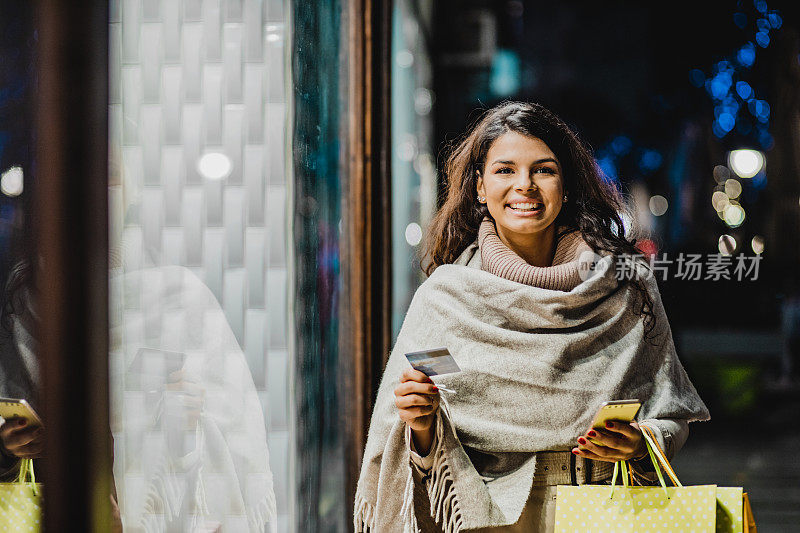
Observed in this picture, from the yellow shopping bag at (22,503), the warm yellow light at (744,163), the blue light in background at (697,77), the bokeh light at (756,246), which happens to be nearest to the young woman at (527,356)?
the yellow shopping bag at (22,503)

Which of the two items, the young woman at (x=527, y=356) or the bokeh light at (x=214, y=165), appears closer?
the bokeh light at (x=214, y=165)

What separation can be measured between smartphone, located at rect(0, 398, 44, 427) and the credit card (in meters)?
0.76

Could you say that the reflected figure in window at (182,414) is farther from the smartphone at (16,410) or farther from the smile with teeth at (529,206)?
the smile with teeth at (529,206)

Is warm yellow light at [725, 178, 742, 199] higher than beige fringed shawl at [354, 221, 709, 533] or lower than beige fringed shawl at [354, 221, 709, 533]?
higher

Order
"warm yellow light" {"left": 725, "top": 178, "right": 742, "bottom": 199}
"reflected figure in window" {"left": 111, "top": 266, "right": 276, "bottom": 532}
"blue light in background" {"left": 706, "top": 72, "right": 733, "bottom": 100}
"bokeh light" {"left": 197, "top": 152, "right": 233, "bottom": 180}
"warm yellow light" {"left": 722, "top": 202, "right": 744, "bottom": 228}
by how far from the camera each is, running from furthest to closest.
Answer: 1. "warm yellow light" {"left": 725, "top": 178, "right": 742, "bottom": 199}
2. "blue light in background" {"left": 706, "top": 72, "right": 733, "bottom": 100}
3. "warm yellow light" {"left": 722, "top": 202, "right": 744, "bottom": 228}
4. "bokeh light" {"left": 197, "top": 152, "right": 233, "bottom": 180}
5. "reflected figure in window" {"left": 111, "top": 266, "right": 276, "bottom": 532}

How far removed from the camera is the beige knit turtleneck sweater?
1565 millimetres

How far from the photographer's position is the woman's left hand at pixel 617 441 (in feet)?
4.83

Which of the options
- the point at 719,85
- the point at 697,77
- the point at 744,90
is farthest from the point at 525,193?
the point at 744,90

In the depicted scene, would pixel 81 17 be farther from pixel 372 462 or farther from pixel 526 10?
pixel 526 10

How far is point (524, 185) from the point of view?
1.56 metres

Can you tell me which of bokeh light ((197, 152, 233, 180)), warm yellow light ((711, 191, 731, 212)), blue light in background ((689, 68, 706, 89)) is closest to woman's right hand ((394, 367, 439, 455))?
bokeh light ((197, 152, 233, 180))

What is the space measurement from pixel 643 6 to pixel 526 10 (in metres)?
A: 1.26

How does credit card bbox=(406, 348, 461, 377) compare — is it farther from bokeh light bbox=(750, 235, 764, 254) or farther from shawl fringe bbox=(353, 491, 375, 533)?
bokeh light bbox=(750, 235, 764, 254)

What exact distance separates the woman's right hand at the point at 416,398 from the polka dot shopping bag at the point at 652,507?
0.93 ft
